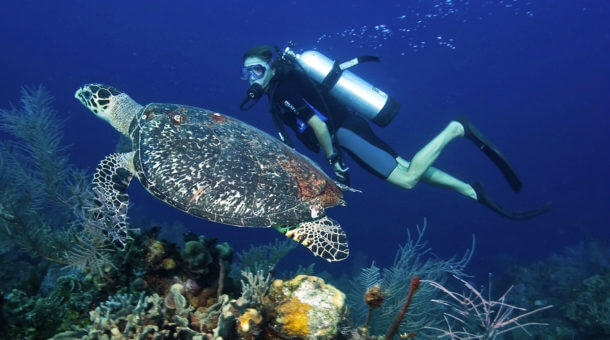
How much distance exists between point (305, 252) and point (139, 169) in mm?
19423

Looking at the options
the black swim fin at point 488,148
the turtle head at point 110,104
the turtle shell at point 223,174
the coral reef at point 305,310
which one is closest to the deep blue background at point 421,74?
the black swim fin at point 488,148

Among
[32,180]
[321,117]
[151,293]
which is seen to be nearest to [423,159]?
[321,117]

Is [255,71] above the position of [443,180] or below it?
above

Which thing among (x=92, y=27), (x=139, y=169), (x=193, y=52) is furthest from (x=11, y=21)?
(x=139, y=169)

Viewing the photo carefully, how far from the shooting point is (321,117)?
5.44 m

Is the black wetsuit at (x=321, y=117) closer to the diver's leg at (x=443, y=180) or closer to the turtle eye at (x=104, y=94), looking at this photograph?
the diver's leg at (x=443, y=180)

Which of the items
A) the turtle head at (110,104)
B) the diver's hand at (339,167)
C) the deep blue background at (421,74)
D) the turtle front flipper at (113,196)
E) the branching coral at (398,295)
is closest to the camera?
the turtle front flipper at (113,196)

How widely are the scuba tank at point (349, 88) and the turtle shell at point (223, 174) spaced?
2874mm

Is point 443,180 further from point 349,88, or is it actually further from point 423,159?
point 349,88

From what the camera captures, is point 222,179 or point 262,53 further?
point 262,53

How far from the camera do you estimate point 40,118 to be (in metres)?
5.51

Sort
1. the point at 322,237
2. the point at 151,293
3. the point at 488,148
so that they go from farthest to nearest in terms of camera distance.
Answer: the point at 488,148 < the point at 322,237 < the point at 151,293

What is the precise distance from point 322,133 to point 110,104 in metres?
3.38

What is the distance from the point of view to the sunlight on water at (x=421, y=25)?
143 feet
